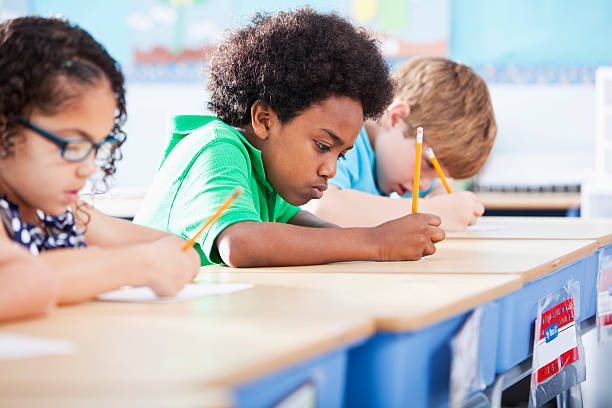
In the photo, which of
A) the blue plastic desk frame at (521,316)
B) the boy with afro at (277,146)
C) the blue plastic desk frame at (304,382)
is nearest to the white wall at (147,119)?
the boy with afro at (277,146)

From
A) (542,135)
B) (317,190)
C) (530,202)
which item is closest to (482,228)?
(317,190)

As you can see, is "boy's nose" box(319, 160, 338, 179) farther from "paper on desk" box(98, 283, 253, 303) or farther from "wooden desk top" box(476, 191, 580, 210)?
"wooden desk top" box(476, 191, 580, 210)

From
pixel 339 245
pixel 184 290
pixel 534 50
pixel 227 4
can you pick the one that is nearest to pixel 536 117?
pixel 534 50

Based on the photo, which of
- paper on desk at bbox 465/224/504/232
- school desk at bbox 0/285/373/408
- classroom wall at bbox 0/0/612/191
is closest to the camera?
school desk at bbox 0/285/373/408

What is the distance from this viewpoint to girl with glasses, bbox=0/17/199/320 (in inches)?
31.2

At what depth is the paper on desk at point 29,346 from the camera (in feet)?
1.85

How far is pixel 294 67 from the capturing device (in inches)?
53.2

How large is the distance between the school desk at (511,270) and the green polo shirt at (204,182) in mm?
113

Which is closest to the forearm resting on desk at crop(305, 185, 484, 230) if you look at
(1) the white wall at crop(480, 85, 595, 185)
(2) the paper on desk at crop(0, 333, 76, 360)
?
(2) the paper on desk at crop(0, 333, 76, 360)

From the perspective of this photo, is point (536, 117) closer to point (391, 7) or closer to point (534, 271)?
point (391, 7)

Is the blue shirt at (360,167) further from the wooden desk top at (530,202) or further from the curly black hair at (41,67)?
the wooden desk top at (530,202)

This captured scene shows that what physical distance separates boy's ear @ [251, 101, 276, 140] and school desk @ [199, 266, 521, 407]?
0.45 metres

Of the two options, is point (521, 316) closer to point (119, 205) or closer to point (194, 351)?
point (194, 351)

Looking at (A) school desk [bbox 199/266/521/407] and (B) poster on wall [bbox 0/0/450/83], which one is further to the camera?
(B) poster on wall [bbox 0/0/450/83]
